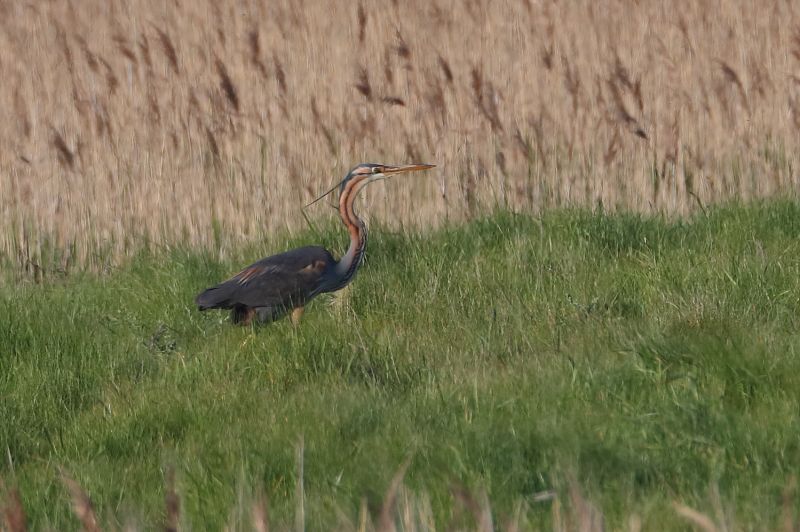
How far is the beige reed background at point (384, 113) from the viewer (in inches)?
313

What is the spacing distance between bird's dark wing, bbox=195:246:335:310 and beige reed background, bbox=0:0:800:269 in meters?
1.40

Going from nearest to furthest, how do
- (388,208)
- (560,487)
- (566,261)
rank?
(560,487) → (566,261) → (388,208)

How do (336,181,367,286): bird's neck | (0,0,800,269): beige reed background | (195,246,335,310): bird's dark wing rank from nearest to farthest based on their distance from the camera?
(195,246,335,310): bird's dark wing → (336,181,367,286): bird's neck → (0,0,800,269): beige reed background

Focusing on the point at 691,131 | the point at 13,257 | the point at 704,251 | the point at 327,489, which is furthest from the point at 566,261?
the point at 13,257

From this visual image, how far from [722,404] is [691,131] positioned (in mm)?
4458

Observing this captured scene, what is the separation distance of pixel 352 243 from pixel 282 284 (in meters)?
0.54

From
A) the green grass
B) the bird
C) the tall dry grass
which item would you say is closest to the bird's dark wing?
the bird

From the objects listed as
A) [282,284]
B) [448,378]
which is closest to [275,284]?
[282,284]

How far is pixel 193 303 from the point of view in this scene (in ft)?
21.1

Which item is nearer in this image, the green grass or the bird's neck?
the green grass

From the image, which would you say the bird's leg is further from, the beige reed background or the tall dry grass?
the tall dry grass

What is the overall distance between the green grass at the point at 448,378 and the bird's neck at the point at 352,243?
0.15 m

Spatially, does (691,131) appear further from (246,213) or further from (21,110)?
(21,110)

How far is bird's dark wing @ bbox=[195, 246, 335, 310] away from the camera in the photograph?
5.92m
